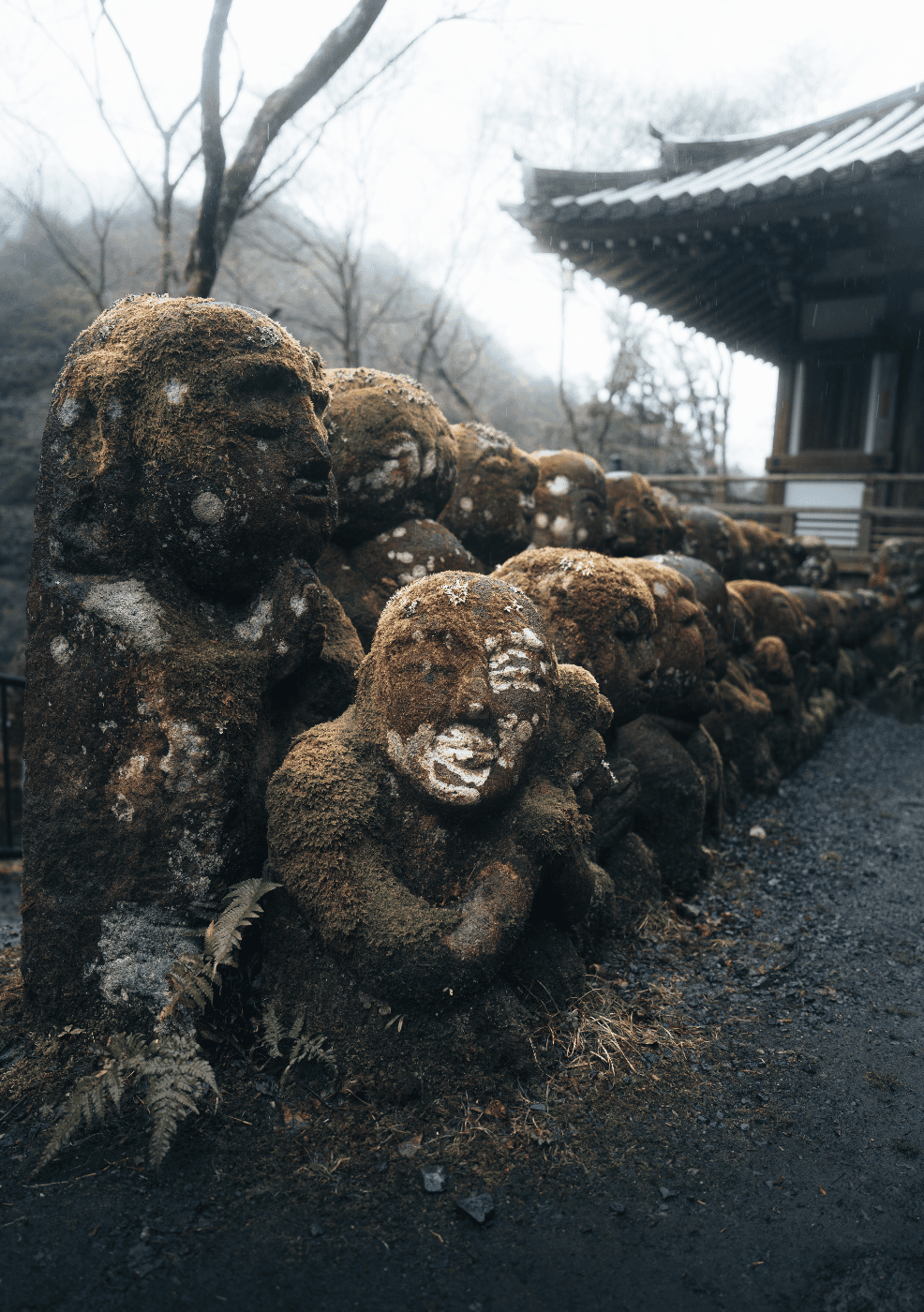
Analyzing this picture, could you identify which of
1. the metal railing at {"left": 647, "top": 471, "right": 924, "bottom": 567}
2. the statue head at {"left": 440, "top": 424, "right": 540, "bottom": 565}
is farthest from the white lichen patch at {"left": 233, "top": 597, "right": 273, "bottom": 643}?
the metal railing at {"left": 647, "top": 471, "right": 924, "bottom": 567}

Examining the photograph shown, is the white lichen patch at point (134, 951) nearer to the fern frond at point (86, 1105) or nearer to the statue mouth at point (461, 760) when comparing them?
the fern frond at point (86, 1105)

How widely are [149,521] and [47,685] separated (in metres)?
0.59

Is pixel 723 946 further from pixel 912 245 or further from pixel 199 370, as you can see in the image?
pixel 912 245

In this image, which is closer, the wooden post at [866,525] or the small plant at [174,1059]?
the small plant at [174,1059]

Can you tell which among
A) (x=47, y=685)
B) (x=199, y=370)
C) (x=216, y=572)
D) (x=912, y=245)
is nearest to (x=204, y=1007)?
(x=47, y=685)

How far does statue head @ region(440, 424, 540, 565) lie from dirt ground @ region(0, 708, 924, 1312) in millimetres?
2291

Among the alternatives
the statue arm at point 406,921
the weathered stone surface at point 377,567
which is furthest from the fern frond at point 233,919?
the weathered stone surface at point 377,567

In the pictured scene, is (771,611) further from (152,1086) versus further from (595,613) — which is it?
(152,1086)

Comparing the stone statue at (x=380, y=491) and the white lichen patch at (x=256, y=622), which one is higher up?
the stone statue at (x=380, y=491)

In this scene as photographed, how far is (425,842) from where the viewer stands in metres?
2.44

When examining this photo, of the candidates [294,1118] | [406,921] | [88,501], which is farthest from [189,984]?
[88,501]

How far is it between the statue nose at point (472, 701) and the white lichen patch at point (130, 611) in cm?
91

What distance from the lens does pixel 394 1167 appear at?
2.09 meters

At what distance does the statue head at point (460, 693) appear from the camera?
90.4 inches
